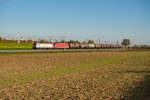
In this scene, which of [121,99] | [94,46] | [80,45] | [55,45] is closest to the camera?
[121,99]

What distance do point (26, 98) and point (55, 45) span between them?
6415 centimetres

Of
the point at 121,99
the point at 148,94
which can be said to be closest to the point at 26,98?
the point at 121,99

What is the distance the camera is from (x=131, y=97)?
306 inches

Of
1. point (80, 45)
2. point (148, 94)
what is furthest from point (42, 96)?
point (80, 45)

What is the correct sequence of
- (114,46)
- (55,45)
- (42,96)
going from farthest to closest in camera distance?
(114,46) < (55,45) < (42,96)

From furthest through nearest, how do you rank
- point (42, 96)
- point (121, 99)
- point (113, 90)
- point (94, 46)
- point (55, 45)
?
point (94, 46)
point (55, 45)
point (113, 90)
point (42, 96)
point (121, 99)

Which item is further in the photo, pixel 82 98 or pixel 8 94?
pixel 8 94

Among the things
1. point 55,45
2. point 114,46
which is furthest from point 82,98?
point 114,46

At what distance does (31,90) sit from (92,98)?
12.1ft

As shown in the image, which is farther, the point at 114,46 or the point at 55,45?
the point at 114,46

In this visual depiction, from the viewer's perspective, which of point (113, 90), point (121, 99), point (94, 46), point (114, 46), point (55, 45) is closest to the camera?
point (121, 99)

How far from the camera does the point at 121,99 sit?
24.6 feet

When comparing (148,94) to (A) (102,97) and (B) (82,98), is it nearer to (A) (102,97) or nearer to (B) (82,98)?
(A) (102,97)

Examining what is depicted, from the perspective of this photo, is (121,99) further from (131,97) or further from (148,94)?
(148,94)
